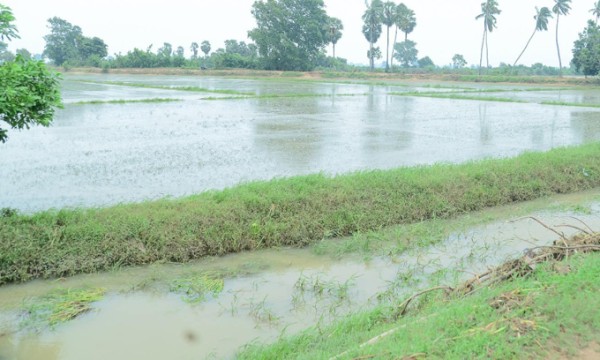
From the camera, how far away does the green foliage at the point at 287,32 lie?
173 ft

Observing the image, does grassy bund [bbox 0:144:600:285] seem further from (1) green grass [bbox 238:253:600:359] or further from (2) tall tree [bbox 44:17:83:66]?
(2) tall tree [bbox 44:17:83:66]

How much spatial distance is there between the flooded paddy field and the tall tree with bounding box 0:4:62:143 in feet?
4.89

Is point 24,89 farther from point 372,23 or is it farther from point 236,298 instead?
point 372,23

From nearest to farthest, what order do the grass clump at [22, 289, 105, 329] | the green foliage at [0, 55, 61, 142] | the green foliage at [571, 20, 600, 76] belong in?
the grass clump at [22, 289, 105, 329] → the green foliage at [0, 55, 61, 142] → the green foliage at [571, 20, 600, 76]

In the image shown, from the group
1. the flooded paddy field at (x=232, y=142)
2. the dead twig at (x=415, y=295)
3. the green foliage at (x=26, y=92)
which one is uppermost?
the green foliage at (x=26, y=92)

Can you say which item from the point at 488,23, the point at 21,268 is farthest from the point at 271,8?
the point at 21,268

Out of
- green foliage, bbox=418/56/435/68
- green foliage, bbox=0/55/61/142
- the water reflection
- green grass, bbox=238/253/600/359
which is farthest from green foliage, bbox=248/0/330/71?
green grass, bbox=238/253/600/359

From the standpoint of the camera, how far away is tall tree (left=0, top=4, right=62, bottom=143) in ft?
17.4

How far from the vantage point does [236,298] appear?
4.82 metres

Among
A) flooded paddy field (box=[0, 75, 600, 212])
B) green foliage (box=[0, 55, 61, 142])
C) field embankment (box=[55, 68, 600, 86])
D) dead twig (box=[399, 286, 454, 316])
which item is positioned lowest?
dead twig (box=[399, 286, 454, 316])

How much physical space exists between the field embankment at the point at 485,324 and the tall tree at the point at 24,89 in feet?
11.1

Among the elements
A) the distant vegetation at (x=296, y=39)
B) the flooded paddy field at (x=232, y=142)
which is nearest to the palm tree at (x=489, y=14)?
the distant vegetation at (x=296, y=39)

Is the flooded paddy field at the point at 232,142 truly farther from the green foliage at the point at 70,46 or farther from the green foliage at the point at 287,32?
the green foliage at the point at 70,46

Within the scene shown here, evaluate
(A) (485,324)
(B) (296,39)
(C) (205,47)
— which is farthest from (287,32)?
(A) (485,324)
